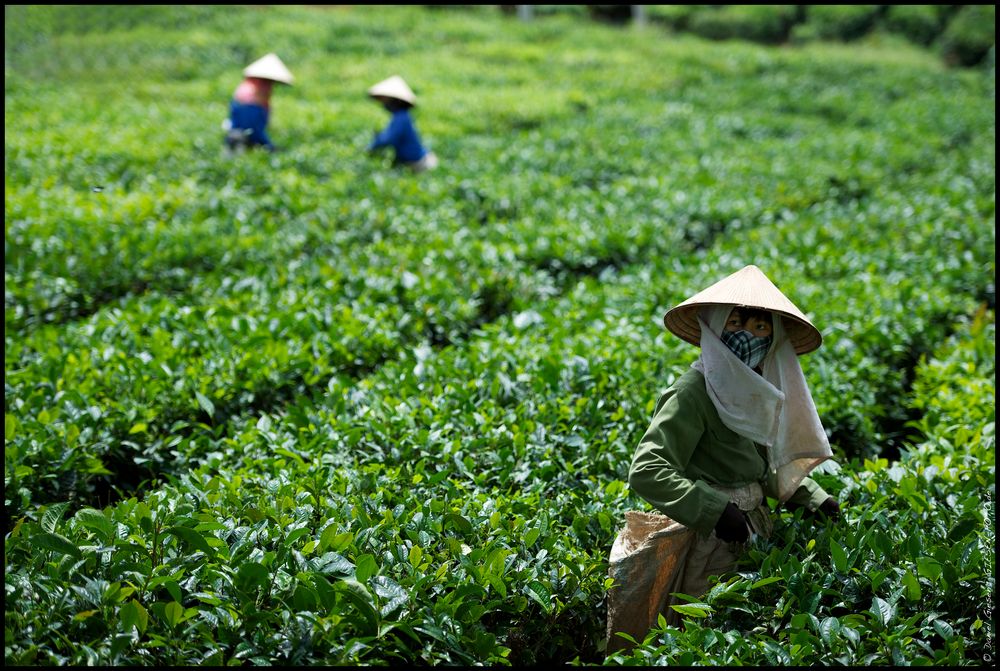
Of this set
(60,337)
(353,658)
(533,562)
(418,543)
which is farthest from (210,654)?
(60,337)

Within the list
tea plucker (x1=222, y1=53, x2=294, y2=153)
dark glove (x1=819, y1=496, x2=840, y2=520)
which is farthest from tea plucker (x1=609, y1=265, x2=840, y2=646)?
tea plucker (x1=222, y1=53, x2=294, y2=153)

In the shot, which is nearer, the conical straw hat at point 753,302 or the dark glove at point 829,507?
the conical straw hat at point 753,302

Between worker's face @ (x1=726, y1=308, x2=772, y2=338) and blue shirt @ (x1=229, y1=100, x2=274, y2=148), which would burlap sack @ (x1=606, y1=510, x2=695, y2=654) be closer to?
worker's face @ (x1=726, y1=308, x2=772, y2=338)

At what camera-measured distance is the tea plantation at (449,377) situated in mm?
2650

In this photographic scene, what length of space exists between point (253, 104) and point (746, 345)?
8.44 m

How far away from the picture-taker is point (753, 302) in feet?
9.25

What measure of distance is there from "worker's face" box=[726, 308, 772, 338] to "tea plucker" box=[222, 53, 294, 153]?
26.2 feet

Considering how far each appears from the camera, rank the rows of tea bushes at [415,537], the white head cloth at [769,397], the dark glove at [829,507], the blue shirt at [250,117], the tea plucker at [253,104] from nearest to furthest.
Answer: the rows of tea bushes at [415,537] < the white head cloth at [769,397] < the dark glove at [829,507] < the tea plucker at [253,104] < the blue shirt at [250,117]

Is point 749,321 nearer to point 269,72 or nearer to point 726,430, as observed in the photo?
point 726,430

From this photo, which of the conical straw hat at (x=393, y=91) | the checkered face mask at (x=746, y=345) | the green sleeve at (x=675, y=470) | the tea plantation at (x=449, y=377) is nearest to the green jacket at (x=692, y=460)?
the green sleeve at (x=675, y=470)

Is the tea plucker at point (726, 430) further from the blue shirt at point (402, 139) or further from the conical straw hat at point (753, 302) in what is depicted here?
the blue shirt at point (402, 139)

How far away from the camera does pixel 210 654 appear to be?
2.43m

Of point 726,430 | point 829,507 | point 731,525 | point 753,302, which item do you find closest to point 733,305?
point 753,302

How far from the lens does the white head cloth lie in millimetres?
2887
